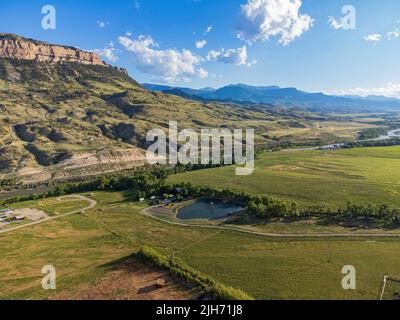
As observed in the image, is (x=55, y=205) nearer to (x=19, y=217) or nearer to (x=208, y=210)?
(x=19, y=217)

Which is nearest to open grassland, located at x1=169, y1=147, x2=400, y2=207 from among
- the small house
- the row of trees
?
the row of trees

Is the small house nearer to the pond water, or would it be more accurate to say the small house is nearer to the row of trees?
the row of trees

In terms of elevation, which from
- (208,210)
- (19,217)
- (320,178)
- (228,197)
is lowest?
(19,217)

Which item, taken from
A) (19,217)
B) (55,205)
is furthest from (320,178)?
(19,217)

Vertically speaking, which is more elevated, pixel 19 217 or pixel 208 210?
pixel 208 210

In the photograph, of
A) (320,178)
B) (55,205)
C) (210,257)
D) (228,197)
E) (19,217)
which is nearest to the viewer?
(210,257)

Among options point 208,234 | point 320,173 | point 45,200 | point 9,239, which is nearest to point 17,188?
point 45,200
